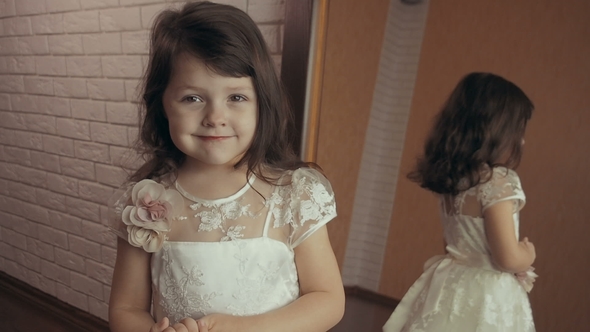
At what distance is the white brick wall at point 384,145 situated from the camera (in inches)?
40.1

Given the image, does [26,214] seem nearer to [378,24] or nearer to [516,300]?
[378,24]

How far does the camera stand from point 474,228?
3.67 ft

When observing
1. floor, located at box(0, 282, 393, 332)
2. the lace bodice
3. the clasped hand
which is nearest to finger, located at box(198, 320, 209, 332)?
the clasped hand

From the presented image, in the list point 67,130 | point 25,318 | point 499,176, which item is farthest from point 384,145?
point 25,318

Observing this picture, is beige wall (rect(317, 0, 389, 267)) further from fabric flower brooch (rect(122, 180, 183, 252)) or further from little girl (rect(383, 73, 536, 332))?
fabric flower brooch (rect(122, 180, 183, 252))

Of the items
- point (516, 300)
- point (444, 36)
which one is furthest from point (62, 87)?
point (516, 300)

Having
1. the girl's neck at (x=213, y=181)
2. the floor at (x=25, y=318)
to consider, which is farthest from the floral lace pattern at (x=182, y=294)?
the floor at (x=25, y=318)

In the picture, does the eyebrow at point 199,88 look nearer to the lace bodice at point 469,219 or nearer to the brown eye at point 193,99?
the brown eye at point 193,99

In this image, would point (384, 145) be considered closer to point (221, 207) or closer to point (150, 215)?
point (221, 207)

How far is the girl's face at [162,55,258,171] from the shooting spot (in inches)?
30.8

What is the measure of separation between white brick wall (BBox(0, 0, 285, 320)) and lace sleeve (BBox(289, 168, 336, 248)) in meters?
0.80

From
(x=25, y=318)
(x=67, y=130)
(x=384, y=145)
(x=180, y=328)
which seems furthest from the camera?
(x=25, y=318)

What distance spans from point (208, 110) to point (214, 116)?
0.02 metres

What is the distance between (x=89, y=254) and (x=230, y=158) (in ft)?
4.28
